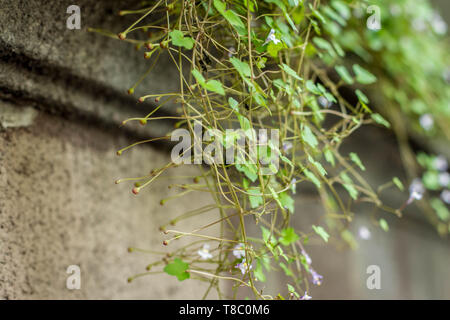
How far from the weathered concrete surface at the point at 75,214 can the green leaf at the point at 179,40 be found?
320mm

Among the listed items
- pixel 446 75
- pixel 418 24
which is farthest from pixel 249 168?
pixel 446 75

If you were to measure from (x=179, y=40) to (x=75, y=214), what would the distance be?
0.40 meters

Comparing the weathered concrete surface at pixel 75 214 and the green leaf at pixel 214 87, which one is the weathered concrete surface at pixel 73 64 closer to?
the weathered concrete surface at pixel 75 214

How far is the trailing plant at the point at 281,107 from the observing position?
59 cm

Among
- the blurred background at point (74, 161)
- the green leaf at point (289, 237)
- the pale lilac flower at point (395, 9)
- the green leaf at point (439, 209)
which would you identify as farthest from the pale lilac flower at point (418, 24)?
the green leaf at point (289, 237)

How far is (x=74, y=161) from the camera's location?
0.76m

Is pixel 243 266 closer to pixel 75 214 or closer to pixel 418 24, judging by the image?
pixel 75 214

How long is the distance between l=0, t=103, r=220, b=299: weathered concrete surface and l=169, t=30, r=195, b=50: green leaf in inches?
12.6

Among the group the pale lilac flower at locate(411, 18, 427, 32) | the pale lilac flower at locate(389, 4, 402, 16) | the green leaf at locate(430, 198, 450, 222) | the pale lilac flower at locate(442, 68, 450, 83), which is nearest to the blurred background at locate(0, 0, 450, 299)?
the green leaf at locate(430, 198, 450, 222)

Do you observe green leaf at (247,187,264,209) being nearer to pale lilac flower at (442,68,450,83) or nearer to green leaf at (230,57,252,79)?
green leaf at (230,57,252,79)

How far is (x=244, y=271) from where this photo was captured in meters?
0.58
